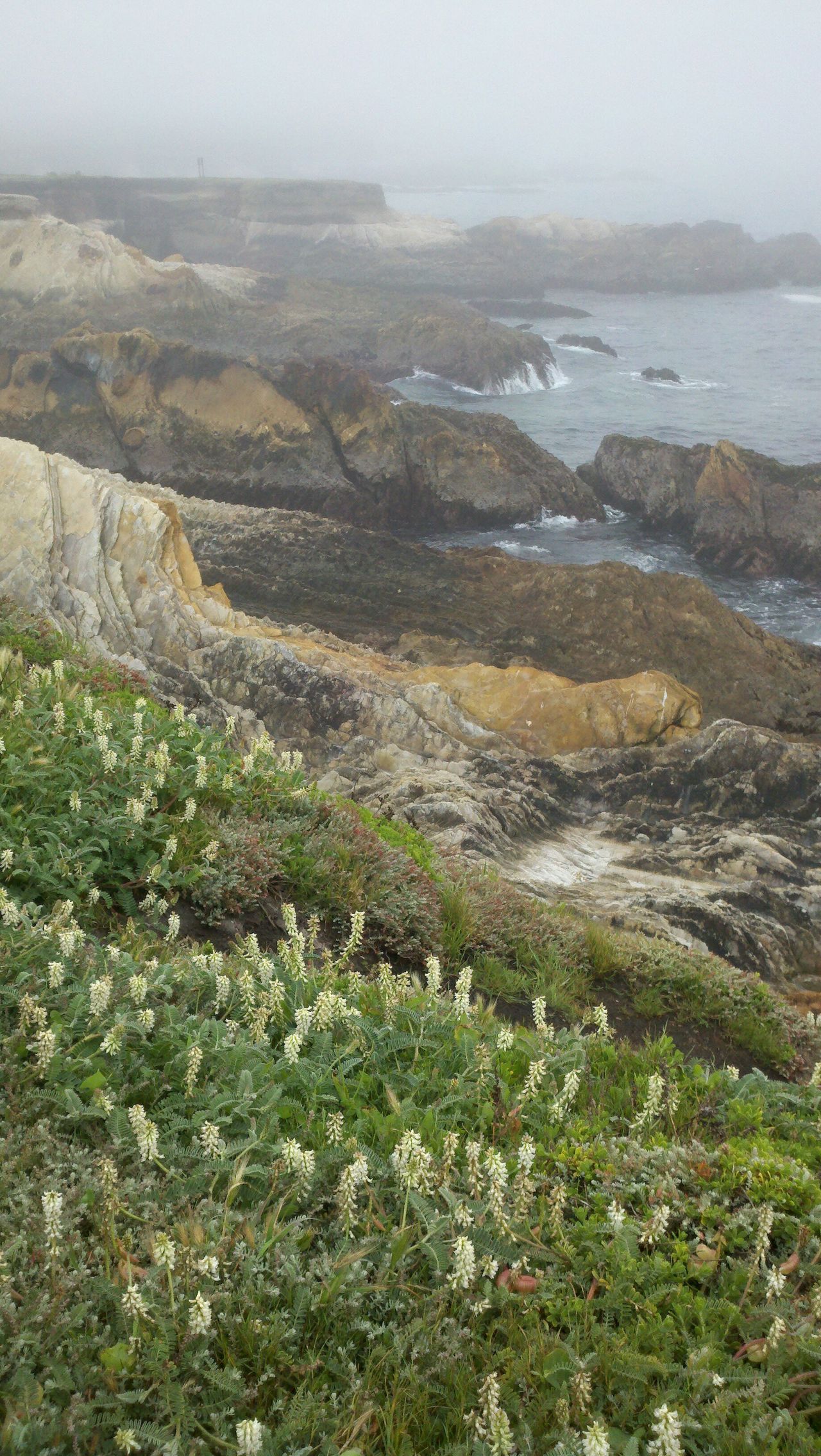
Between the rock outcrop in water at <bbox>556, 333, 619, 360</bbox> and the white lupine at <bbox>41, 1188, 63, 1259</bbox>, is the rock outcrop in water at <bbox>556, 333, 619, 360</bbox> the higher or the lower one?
the higher one

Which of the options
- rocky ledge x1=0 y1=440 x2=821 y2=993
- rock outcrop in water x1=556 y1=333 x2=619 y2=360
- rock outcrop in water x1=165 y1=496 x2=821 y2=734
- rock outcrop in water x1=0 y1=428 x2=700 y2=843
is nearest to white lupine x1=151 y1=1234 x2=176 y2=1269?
rocky ledge x1=0 y1=440 x2=821 y2=993

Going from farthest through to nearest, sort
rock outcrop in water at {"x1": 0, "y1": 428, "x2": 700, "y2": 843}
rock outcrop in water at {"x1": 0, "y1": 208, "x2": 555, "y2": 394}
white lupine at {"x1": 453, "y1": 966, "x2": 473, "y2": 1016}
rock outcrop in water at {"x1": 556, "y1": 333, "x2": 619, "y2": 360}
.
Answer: rock outcrop in water at {"x1": 556, "y1": 333, "x2": 619, "y2": 360}
rock outcrop in water at {"x1": 0, "y1": 208, "x2": 555, "y2": 394}
rock outcrop in water at {"x1": 0, "y1": 428, "x2": 700, "y2": 843}
white lupine at {"x1": 453, "y1": 966, "x2": 473, "y2": 1016}

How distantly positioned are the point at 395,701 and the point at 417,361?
858 inches

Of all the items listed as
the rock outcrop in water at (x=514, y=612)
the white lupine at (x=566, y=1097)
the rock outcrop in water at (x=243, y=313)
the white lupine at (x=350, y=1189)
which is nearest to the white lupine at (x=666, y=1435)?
the white lupine at (x=350, y=1189)

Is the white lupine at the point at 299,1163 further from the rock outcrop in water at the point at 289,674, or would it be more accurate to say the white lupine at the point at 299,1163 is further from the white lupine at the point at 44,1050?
the rock outcrop in water at the point at 289,674

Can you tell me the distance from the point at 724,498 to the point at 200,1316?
55.4ft

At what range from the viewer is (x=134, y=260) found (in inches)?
995

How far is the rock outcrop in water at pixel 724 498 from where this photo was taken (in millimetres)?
15656

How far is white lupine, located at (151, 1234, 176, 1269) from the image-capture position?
183cm

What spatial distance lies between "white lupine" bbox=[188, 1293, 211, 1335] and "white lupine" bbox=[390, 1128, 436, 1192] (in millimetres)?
588

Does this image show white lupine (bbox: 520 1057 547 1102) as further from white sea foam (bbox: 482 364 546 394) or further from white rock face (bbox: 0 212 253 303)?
white sea foam (bbox: 482 364 546 394)

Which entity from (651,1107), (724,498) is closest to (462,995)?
(651,1107)

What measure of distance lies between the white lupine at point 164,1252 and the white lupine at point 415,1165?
0.60m

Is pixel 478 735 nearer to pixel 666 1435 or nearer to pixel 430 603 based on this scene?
pixel 430 603
